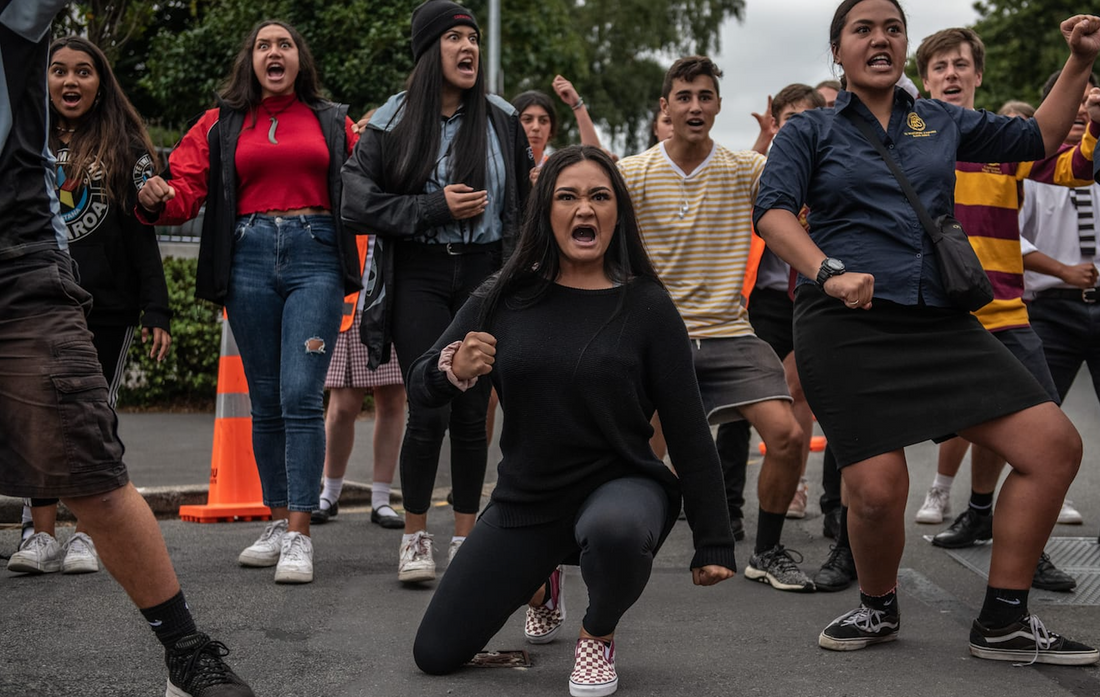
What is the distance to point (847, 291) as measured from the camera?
13.1 ft

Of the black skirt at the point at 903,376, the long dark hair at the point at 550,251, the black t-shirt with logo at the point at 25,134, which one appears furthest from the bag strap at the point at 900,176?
the black t-shirt with logo at the point at 25,134

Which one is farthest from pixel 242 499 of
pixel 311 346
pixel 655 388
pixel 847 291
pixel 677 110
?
pixel 847 291

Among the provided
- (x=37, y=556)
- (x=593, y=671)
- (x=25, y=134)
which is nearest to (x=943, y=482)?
(x=593, y=671)

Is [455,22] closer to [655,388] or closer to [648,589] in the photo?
[655,388]

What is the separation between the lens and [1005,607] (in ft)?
14.0

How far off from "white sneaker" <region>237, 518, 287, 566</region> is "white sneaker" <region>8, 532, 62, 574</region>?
2.50ft

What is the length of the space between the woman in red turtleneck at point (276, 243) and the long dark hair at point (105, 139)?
0.64 feet

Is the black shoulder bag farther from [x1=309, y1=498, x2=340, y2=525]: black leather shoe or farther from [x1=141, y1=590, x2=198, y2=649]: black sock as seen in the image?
[x1=309, y1=498, x2=340, y2=525]: black leather shoe

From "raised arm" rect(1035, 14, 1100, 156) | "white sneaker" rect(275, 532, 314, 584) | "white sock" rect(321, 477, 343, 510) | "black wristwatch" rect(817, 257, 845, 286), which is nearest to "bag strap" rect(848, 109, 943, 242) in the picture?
"black wristwatch" rect(817, 257, 845, 286)

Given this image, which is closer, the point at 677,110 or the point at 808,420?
the point at 677,110

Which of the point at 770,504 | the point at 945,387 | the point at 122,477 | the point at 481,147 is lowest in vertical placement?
the point at 770,504

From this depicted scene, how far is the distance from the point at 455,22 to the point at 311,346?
147cm

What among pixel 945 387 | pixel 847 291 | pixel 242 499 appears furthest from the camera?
pixel 242 499

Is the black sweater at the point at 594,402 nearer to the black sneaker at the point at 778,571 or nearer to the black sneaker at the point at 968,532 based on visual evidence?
the black sneaker at the point at 778,571
